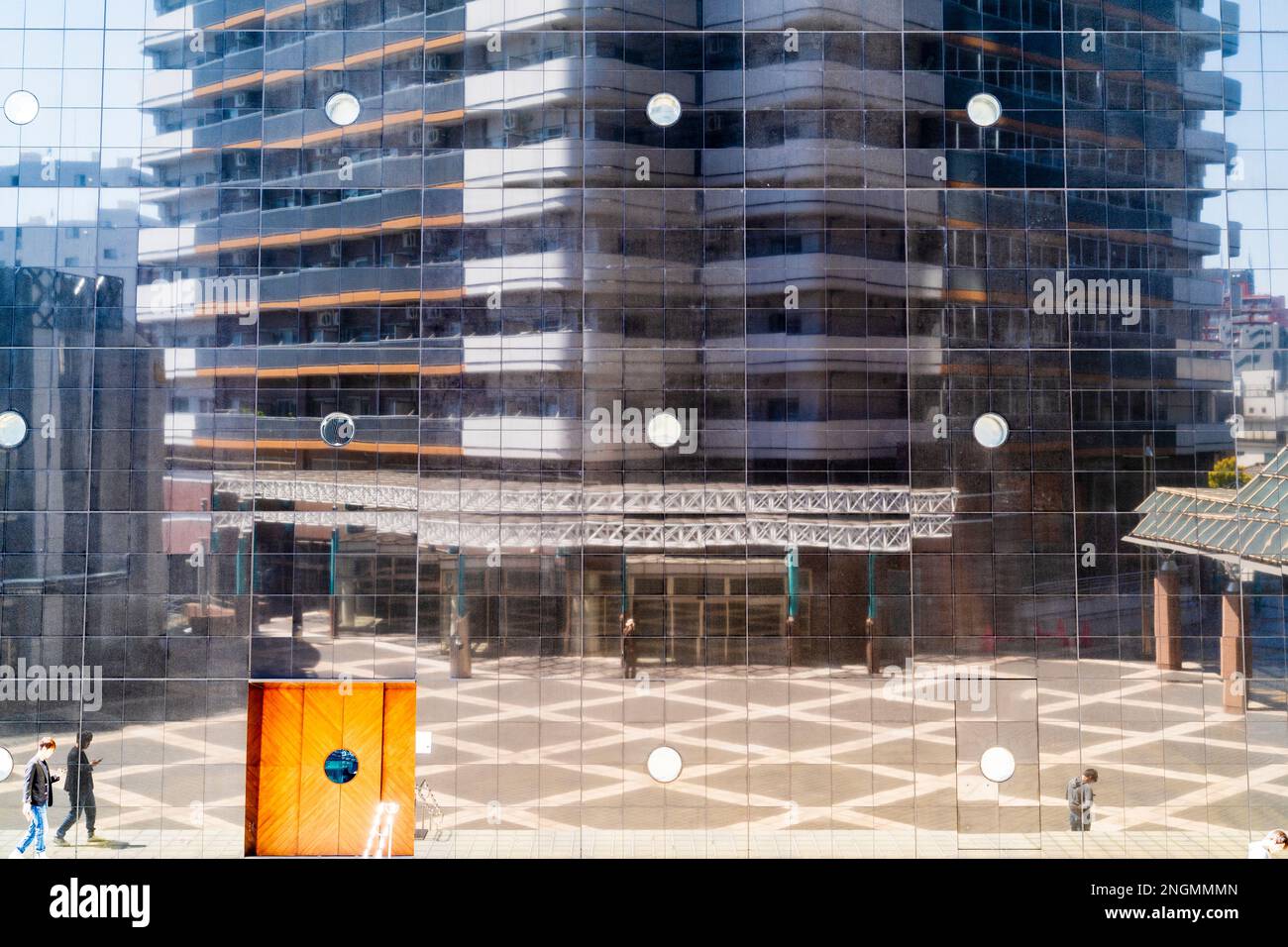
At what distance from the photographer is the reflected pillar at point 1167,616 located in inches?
651

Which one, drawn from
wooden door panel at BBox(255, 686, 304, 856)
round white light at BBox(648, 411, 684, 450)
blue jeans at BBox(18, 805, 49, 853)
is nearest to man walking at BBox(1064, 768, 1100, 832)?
round white light at BBox(648, 411, 684, 450)

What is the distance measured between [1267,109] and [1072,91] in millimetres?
3393

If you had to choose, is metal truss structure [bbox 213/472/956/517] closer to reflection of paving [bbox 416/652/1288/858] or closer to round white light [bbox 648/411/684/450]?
round white light [bbox 648/411/684/450]

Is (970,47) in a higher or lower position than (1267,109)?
higher

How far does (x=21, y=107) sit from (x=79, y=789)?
38.7 ft

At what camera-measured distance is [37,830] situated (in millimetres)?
15836

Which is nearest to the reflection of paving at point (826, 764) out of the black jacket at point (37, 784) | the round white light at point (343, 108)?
the black jacket at point (37, 784)

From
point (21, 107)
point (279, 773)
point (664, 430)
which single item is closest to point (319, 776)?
point (279, 773)

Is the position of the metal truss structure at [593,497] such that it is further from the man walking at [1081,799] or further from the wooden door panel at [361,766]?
the man walking at [1081,799]

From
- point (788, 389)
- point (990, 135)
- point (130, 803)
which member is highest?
point (990, 135)

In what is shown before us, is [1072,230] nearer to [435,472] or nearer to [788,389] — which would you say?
[788,389]

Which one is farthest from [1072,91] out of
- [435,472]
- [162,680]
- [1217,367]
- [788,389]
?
[162,680]

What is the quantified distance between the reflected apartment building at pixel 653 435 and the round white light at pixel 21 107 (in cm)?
40
